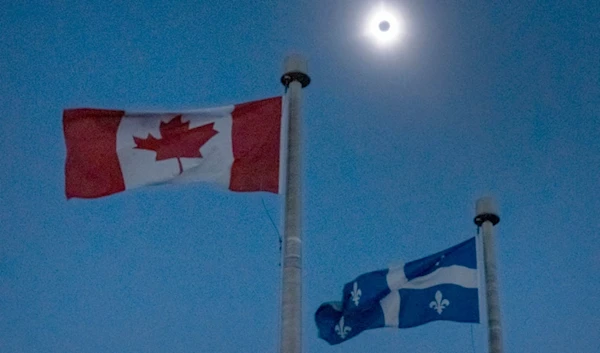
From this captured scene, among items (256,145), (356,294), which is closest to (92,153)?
(256,145)

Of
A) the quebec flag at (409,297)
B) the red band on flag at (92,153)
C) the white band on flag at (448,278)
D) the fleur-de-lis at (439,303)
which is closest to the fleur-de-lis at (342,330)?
the quebec flag at (409,297)

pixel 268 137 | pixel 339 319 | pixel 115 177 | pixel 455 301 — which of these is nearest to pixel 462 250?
pixel 455 301

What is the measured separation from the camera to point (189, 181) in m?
13.9

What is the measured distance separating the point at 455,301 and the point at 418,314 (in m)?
0.76

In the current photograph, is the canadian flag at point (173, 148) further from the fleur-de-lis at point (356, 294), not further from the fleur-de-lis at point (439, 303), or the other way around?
the fleur-de-lis at point (439, 303)

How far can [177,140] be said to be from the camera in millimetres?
14398

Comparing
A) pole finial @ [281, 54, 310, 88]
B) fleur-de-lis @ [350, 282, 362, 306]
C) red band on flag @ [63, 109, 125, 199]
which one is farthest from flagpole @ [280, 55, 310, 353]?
fleur-de-lis @ [350, 282, 362, 306]

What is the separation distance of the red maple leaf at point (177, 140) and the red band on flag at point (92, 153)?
49cm

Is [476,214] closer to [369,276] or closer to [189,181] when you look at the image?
[369,276]

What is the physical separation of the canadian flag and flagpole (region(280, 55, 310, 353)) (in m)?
0.30

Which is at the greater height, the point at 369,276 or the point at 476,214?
the point at 476,214

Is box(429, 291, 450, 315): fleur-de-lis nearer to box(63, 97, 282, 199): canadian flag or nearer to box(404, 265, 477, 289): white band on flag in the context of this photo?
box(404, 265, 477, 289): white band on flag

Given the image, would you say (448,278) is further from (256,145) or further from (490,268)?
(256,145)

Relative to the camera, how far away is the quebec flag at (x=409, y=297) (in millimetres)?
17344
